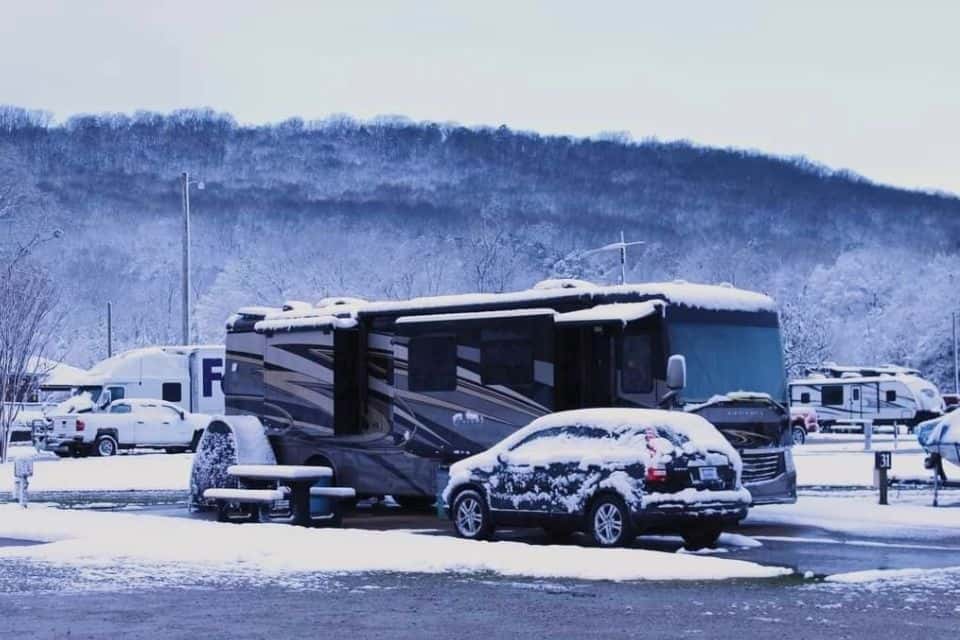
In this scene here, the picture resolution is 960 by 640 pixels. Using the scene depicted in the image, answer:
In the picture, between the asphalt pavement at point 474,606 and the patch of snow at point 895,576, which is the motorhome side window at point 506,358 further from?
the patch of snow at point 895,576

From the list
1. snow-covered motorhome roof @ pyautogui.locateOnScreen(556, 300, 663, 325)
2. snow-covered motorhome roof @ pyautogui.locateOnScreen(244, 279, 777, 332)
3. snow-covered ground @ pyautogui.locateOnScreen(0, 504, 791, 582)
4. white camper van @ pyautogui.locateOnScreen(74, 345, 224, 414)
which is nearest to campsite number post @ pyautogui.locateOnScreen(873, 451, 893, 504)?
snow-covered motorhome roof @ pyautogui.locateOnScreen(244, 279, 777, 332)

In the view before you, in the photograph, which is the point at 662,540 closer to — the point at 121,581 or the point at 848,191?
the point at 121,581

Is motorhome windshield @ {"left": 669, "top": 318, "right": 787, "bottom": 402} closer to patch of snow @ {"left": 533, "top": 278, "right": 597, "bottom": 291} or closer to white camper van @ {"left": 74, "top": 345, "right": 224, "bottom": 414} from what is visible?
patch of snow @ {"left": 533, "top": 278, "right": 597, "bottom": 291}

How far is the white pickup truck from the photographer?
4288 cm

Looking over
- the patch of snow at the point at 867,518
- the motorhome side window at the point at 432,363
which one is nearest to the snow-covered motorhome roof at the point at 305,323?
the motorhome side window at the point at 432,363

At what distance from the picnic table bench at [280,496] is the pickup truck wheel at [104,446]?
2191 cm

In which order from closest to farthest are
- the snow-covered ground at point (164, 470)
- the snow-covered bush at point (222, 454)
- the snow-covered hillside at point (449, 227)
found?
the snow-covered bush at point (222, 454), the snow-covered ground at point (164, 470), the snow-covered hillside at point (449, 227)

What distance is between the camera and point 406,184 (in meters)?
194

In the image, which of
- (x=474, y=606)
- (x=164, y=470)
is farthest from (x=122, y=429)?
(x=474, y=606)

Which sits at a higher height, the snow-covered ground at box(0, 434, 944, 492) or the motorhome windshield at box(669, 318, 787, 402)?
the motorhome windshield at box(669, 318, 787, 402)

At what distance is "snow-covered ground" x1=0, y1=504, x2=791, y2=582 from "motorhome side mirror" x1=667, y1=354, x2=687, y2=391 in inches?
76.0

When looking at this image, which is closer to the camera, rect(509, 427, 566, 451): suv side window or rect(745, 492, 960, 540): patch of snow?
rect(509, 427, 566, 451): suv side window

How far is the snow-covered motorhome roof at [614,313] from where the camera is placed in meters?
19.8

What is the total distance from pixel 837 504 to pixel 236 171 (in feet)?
593
